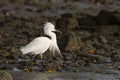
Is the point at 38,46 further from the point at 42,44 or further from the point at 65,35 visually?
the point at 65,35

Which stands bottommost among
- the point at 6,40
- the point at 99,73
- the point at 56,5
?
the point at 99,73

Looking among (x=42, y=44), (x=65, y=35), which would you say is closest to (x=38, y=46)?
(x=42, y=44)

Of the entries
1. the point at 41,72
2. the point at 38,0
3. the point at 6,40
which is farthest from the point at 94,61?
the point at 38,0

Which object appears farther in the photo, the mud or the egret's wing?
the mud

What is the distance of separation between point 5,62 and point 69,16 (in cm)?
762

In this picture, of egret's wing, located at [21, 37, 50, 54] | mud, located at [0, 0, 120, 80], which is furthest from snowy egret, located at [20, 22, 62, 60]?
mud, located at [0, 0, 120, 80]

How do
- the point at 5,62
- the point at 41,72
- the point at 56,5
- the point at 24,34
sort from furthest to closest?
the point at 56,5, the point at 24,34, the point at 5,62, the point at 41,72

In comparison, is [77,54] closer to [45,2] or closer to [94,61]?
[94,61]

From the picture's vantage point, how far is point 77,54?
15.8 metres

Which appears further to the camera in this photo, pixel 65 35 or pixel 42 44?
pixel 65 35

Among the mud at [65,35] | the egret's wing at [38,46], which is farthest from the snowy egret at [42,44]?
the mud at [65,35]

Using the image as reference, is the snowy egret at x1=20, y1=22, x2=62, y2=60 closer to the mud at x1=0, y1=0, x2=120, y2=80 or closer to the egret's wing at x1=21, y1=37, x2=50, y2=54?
the egret's wing at x1=21, y1=37, x2=50, y2=54

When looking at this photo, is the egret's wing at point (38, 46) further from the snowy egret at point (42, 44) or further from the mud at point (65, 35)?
the mud at point (65, 35)

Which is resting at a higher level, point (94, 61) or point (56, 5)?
point (56, 5)
